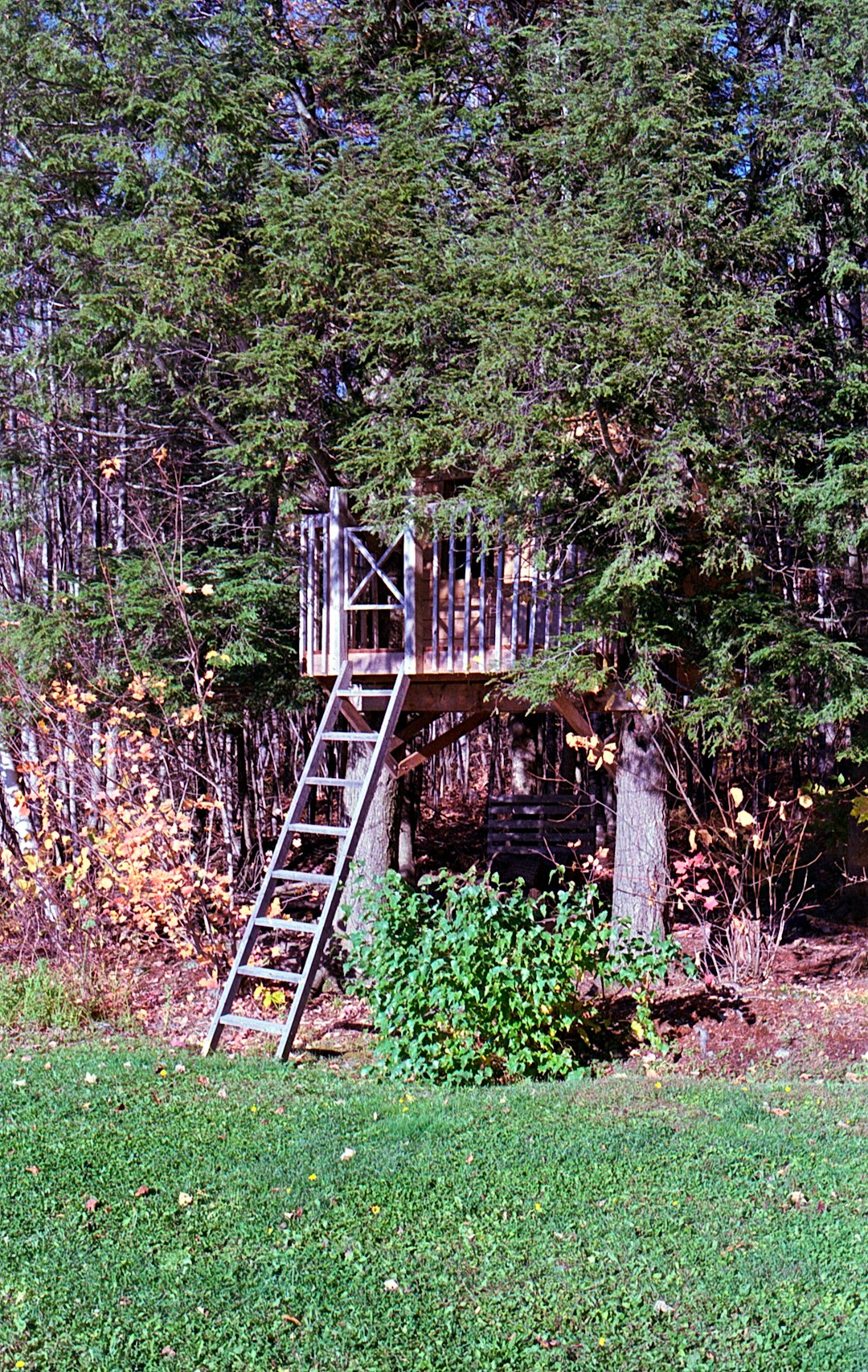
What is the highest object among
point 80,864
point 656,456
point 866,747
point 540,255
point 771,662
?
point 540,255

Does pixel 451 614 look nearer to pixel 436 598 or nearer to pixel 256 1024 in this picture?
pixel 436 598

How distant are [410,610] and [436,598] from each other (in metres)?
0.19

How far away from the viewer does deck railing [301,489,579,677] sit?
26.5 ft

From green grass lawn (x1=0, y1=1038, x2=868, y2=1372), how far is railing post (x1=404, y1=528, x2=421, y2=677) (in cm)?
289

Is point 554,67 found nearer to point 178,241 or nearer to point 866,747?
point 178,241

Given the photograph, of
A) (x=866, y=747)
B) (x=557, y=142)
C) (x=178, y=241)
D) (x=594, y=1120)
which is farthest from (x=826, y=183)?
(x=594, y=1120)

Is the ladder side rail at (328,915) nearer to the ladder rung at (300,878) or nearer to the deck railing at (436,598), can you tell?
the ladder rung at (300,878)

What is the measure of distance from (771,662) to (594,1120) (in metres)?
3.02

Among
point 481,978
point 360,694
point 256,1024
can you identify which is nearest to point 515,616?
point 360,694

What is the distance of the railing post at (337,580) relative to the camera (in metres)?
8.52

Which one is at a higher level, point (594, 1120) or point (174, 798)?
point (174, 798)

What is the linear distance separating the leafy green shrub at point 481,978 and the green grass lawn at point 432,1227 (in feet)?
0.83

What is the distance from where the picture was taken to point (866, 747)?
23.7 feet

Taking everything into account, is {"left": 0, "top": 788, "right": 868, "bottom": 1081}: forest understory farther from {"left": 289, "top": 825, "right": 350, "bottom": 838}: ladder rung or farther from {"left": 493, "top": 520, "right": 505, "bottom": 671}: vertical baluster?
{"left": 493, "top": 520, "right": 505, "bottom": 671}: vertical baluster
